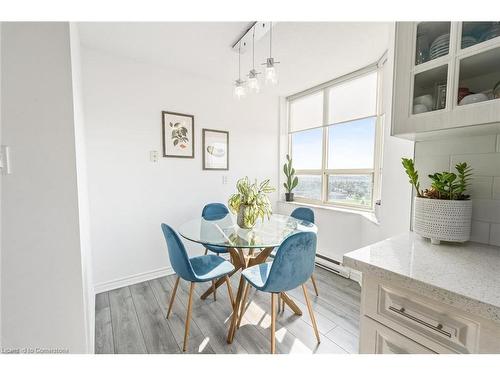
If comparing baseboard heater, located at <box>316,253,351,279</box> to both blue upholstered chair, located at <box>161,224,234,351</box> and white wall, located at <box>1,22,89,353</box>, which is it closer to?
blue upholstered chair, located at <box>161,224,234,351</box>

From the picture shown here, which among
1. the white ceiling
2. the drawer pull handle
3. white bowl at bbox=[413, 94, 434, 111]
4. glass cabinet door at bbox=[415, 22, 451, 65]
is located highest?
the white ceiling

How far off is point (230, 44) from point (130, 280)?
2713mm

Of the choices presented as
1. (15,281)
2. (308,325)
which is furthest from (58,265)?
(308,325)

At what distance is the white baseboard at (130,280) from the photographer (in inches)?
86.4

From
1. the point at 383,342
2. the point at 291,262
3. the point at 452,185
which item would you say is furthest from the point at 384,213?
the point at 383,342

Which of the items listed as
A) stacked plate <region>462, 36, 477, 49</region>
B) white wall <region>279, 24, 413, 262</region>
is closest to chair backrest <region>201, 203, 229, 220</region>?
white wall <region>279, 24, 413, 262</region>

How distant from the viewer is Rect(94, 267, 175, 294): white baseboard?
219 centimetres

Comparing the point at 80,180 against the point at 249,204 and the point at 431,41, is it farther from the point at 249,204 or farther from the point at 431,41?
the point at 431,41

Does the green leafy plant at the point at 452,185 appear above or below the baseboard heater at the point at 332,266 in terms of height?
above

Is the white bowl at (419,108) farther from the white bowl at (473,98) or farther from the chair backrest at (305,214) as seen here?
the chair backrest at (305,214)

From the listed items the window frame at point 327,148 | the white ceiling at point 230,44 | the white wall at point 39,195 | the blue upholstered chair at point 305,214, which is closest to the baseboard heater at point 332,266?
the blue upholstered chair at point 305,214

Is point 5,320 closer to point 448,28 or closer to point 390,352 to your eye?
point 390,352

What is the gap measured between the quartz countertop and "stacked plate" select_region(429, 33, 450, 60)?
0.84 m
